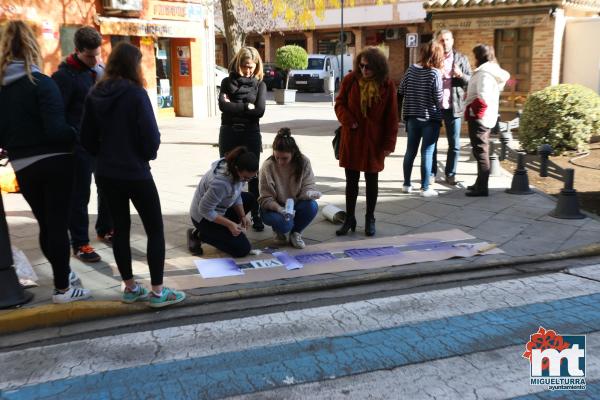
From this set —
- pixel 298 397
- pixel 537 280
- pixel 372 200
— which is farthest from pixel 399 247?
pixel 298 397

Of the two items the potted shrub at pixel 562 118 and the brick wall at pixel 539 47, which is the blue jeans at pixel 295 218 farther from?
the brick wall at pixel 539 47

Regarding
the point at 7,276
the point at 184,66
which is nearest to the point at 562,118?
the point at 7,276

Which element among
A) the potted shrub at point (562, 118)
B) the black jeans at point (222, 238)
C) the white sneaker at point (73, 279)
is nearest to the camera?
the white sneaker at point (73, 279)

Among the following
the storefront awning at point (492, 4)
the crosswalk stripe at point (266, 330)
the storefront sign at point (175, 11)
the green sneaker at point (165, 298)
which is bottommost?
the crosswalk stripe at point (266, 330)

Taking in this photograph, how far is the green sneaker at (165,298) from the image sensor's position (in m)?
4.43

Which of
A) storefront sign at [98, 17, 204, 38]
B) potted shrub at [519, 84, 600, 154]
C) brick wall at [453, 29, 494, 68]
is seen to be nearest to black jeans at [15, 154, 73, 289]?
potted shrub at [519, 84, 600, 154]

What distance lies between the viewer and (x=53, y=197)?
166 inches

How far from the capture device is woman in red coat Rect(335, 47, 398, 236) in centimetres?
593

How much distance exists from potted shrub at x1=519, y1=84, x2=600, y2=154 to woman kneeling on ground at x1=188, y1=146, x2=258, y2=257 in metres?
7.12

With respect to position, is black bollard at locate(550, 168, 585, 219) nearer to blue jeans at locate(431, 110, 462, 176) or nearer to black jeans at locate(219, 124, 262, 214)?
blue jeans at locate(431, 110, 462, 176)

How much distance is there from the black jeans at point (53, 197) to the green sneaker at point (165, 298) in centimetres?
65

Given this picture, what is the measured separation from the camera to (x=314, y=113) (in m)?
21.6

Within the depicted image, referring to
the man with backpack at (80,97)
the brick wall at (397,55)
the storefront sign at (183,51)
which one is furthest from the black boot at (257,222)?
the brick wall at (397,55)

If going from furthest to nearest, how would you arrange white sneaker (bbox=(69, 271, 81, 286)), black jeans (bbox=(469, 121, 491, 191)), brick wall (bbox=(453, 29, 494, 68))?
brick wall (bbox=(453, 29, 494, 68)) → black jeans (bbox=(469, 121, 491, 191)) → white sneaker (bbox=(69, 271, 81, 286))
